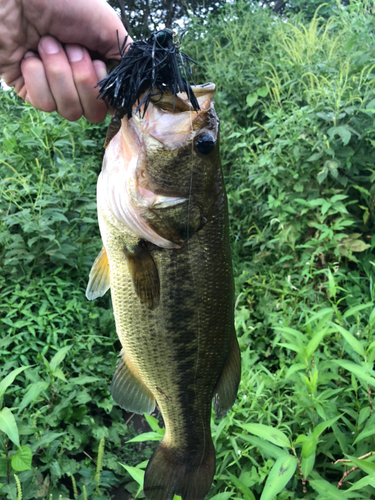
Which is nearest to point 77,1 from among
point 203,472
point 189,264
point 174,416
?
point 189,264

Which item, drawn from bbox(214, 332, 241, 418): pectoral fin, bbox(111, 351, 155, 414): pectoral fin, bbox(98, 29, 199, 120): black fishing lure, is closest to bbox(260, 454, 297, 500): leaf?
bbox(214, 332, 241, 418): pectoral fin

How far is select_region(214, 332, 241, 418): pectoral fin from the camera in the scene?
1.44 m

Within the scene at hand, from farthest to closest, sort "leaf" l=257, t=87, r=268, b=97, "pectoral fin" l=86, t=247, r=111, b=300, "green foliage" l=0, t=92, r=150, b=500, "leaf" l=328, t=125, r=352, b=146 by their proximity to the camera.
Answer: "leaf" l=257, t=87, r=268, b=97 → "leaf" l=328, t=125, r=352, b=146 → "green foliage" l=0, t=92, r=150, b=500 → "pectoral fin" l=86, t=247, r=111, b=300

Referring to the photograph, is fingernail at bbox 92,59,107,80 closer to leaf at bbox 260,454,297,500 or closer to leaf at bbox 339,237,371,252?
leaf at bbox 260,454,297,500

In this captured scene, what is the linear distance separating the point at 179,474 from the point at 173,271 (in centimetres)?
83

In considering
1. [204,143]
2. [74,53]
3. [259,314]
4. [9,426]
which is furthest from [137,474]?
[259,314]

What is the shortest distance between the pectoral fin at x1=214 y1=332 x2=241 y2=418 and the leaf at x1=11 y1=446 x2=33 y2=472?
3.07 ft

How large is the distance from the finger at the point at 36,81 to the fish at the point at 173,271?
1.23 feet

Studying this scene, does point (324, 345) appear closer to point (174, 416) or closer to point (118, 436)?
point (174, 416)

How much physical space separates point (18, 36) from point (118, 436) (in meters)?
2.61

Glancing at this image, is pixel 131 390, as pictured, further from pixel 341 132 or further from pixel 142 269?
pixel 341 132

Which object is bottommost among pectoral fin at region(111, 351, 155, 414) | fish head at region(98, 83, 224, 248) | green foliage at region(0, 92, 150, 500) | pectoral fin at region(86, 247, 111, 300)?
green foliage at region(0, 92, 150, 500)

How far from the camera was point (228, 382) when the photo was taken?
56.9 inches

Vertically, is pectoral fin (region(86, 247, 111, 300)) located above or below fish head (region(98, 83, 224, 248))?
below
